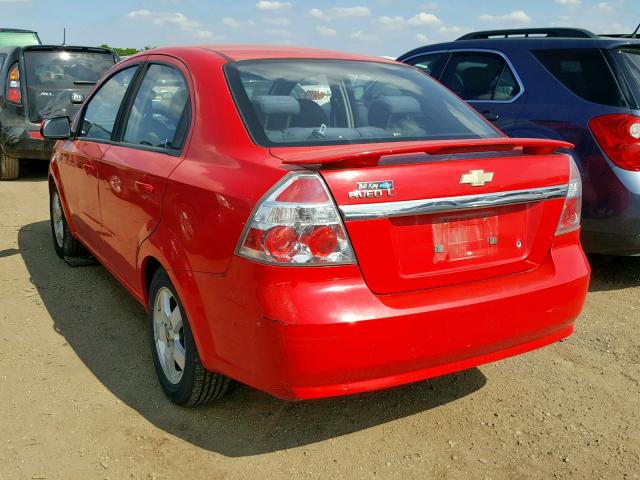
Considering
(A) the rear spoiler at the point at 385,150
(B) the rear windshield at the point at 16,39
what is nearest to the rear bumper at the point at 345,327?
(A) the rear spoiler at the point at 385,150

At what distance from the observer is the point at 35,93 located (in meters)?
9.08

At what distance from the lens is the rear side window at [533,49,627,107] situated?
15.1 ft

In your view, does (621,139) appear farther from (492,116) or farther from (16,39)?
(16,39)

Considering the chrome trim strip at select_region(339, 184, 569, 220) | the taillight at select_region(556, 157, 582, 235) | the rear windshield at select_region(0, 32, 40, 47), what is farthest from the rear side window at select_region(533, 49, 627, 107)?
the rear windshield at select_region(0, 32, 40, 47)

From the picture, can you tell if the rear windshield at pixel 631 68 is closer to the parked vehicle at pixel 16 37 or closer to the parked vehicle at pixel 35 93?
the parked vehicle at pixel 35 93

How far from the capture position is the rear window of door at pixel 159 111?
125 inches

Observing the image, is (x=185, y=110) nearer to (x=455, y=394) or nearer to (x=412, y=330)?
(x=412, y=330)

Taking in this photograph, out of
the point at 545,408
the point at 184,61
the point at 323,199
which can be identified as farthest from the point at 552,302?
the point at 184,61

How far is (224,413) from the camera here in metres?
3.10

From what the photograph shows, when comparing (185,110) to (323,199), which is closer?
(323,199)

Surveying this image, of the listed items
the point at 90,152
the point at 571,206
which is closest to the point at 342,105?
the point at 571,206

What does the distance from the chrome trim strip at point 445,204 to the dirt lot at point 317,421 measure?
99 cm

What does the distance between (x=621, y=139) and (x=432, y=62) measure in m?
2.32

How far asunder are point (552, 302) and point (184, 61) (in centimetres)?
198
